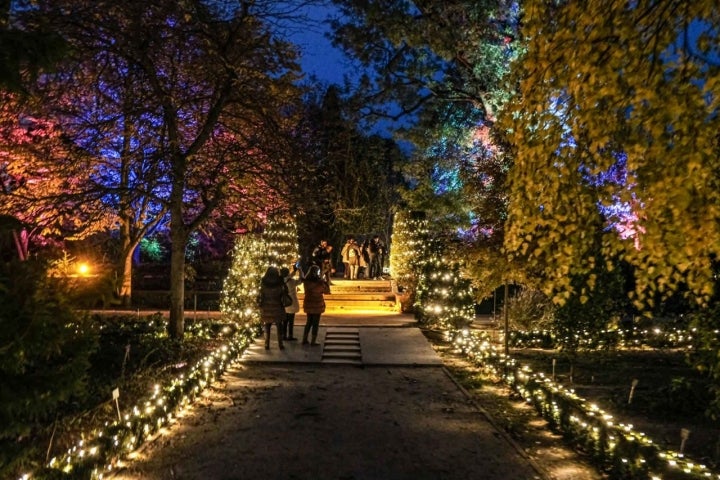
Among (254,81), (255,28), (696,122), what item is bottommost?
(696,122)

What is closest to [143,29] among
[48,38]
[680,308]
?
[48,38]

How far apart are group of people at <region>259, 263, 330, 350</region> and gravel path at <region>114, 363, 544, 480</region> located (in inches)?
96.8

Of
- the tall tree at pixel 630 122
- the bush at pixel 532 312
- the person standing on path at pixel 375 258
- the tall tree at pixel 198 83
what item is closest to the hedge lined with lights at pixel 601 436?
the tall tree at pixel 630 122

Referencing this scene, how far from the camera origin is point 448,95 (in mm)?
22281

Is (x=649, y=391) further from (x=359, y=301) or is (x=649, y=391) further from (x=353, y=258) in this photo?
(x=353, y=258)

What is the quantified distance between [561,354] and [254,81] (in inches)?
379

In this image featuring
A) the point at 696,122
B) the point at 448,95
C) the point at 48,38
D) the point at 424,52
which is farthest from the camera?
the point at 448,95

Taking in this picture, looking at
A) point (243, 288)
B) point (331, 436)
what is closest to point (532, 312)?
point (243, 288)

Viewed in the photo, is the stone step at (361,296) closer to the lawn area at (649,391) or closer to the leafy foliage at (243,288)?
the leafy foliage at (243,288)

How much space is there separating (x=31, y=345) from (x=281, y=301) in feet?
28.6

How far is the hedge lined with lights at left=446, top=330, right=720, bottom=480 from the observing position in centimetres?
568

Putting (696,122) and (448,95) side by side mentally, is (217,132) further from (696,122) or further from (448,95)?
(696,122)

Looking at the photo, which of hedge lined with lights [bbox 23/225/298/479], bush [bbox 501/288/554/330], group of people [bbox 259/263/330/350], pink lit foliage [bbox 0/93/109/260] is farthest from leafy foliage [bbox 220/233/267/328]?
bush [bbox 501/288/554/330]

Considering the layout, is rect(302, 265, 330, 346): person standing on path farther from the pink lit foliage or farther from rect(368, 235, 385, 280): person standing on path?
rect(368, 235, 385, 280): person standing on path
